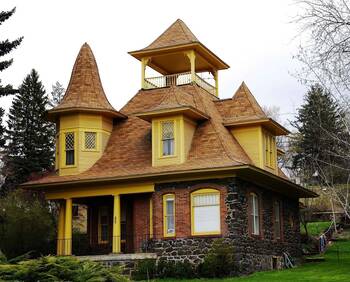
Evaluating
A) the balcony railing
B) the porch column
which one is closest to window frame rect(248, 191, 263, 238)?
Answer: the porch column

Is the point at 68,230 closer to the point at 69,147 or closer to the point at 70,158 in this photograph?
the point at 70,158

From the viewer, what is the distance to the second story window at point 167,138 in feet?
95.3

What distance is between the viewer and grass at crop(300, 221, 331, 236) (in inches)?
1821

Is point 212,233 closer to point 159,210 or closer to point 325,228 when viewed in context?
point 159,210

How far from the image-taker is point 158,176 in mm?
28312

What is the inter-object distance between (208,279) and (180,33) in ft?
Result: 43.9

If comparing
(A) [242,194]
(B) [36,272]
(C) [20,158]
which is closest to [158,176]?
(A) [242,194]

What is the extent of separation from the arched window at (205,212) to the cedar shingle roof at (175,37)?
806cm

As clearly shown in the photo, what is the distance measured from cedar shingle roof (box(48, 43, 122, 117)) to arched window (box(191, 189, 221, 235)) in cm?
640

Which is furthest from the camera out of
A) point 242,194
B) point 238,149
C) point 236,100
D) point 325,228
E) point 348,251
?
point 325,228

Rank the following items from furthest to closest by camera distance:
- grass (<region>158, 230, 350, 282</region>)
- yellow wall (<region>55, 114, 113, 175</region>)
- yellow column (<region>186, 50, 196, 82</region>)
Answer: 1. yellow column (<region>186, 50, 196, 82</region>)
2. yellow wall (<region>55, 114, 113, 175</region>)
3. grass (<region>158, 230, 350, 282</region>)

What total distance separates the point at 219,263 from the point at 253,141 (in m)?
6.54

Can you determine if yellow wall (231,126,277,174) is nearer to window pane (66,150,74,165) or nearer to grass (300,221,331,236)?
window pane (66,150,74,165)

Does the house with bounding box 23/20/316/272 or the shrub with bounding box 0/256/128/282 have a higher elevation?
the house with bounding box 23/20/316/272
